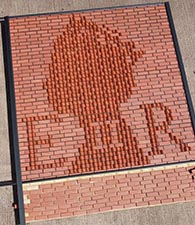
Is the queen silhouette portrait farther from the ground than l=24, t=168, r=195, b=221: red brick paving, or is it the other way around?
the queen silhouette portrait

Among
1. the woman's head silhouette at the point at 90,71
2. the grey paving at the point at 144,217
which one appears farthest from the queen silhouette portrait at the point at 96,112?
the grey paving at the point at 144,217

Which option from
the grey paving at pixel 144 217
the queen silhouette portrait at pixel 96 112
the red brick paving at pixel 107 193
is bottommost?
the grey paving at pixel 144 217

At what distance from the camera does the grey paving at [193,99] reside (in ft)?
32.5

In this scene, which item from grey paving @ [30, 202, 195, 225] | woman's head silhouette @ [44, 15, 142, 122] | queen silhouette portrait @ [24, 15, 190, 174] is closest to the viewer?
grey paving @ [30, 202, 195, 225]

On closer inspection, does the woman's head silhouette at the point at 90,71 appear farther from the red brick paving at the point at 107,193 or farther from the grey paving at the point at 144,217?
the grey paving at the point at 144,217

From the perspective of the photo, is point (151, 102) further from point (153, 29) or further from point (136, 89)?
point (153, 29)

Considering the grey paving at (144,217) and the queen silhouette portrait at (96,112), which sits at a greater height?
the queen silhouette portrait at (96,112)

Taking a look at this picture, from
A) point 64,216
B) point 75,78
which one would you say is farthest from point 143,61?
point 64,216

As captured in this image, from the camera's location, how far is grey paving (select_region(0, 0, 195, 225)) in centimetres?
991

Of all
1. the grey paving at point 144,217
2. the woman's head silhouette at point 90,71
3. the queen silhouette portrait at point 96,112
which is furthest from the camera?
the woman's head silhouette at point 90,71

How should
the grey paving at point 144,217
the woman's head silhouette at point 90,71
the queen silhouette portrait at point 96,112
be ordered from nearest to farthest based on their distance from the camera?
1. the grey paving at point 144,217
2. the queen silhouette portrait at point 96,112
3. the woman's head silhouette at point 90,71

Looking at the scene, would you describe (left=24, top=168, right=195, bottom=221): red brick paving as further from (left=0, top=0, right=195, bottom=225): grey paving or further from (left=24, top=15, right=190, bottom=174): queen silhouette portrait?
(left=24, top=15, right=190, bottom=174): queen silhouette portrait

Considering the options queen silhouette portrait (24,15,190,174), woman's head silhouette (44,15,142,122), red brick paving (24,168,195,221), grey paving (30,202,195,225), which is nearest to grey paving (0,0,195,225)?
grey paving (30,202,195,225)

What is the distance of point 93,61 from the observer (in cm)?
1115
